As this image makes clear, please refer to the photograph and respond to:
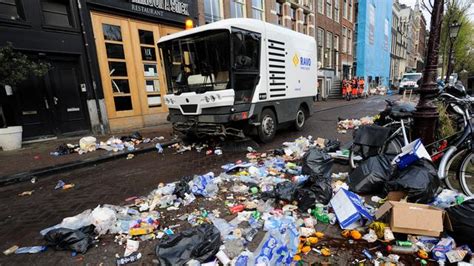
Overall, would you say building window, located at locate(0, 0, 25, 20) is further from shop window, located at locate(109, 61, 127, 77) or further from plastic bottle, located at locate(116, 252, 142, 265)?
plastic bottle, located at locate(116, 252, 142, 265)

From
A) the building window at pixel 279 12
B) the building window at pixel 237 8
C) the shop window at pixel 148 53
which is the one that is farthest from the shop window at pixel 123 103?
the building window at pixel 279 12

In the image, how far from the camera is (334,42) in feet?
78.0

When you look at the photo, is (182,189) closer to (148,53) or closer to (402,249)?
(402,249)

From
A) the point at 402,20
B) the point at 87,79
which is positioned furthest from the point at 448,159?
the point at 402,20

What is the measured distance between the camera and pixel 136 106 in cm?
991

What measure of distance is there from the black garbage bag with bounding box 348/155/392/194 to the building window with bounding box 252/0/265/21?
519 inches

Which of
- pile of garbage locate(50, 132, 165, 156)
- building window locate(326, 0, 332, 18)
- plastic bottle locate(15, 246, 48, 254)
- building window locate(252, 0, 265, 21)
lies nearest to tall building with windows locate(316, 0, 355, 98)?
building window locate(326, 0, 332, 18)

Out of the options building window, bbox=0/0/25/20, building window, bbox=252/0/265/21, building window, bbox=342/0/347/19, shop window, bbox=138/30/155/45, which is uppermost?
building window, bbox=342/0/347/19

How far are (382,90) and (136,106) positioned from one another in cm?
3000

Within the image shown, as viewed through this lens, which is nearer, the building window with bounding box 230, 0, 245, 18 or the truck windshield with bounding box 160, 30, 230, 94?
A: the truck windshield with bounding box 160, 30, 230, 94

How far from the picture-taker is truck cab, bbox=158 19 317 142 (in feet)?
18.1

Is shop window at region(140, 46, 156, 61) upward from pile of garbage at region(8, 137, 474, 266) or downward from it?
upward

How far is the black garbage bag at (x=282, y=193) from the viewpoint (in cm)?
317

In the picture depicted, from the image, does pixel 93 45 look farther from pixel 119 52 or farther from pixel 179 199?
pixel 179 199
